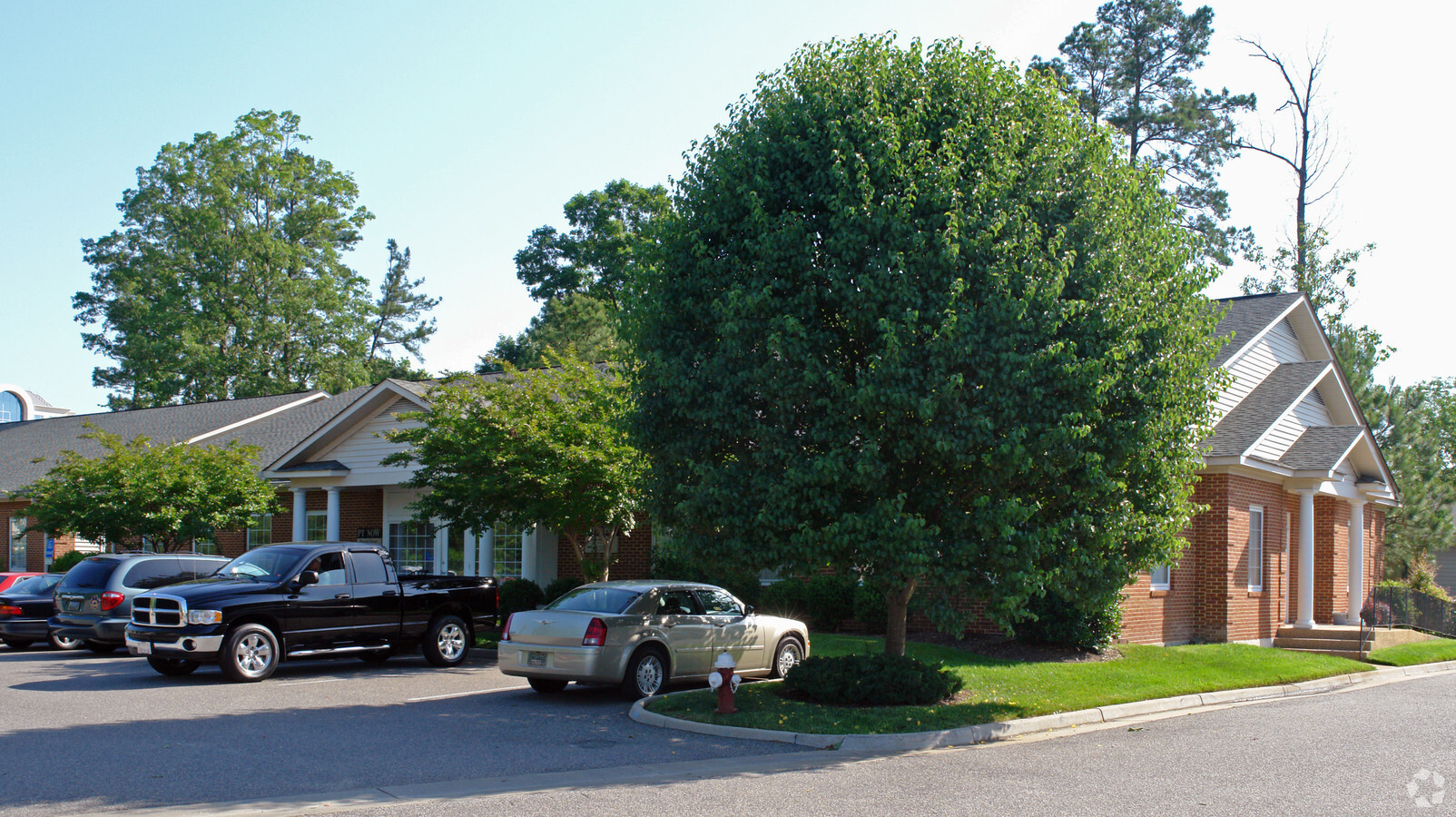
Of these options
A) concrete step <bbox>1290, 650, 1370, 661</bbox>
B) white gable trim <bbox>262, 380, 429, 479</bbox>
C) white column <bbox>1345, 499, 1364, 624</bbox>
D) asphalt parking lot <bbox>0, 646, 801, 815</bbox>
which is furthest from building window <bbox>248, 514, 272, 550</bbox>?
white column <bbox>1345, 499, 1364, 624</bbox>

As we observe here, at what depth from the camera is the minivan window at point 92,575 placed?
58.6ft

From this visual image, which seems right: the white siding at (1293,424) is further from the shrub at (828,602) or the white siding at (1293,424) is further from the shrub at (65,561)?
the shrub at (65,561)

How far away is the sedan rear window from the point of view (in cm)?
1394

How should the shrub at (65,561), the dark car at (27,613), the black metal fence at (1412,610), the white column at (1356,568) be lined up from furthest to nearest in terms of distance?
the shrub at (65,561) → the black metal fence at (1412,610) → the white column at (1356,568) → the dark car at (27,613)

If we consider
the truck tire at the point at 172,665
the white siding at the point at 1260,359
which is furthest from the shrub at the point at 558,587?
the white siding at the point at 1260,359

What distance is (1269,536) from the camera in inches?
931

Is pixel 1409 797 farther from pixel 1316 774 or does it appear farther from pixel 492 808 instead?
pixel 492 808

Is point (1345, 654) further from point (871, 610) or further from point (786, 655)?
point (786, 655)

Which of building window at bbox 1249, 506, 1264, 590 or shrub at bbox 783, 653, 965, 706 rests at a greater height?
building window at bbox 1249, 506, 1264, 590

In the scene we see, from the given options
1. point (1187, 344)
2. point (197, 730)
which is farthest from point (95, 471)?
point (1187, 344)

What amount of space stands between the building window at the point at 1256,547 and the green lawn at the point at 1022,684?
2552mm

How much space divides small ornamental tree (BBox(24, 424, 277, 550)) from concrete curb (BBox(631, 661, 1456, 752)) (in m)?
15.4

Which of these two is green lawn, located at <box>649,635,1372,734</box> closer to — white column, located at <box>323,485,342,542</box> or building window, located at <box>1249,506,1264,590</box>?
building window, located at <box>1249,506,1264,590</box>

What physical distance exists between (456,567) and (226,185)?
104ft
